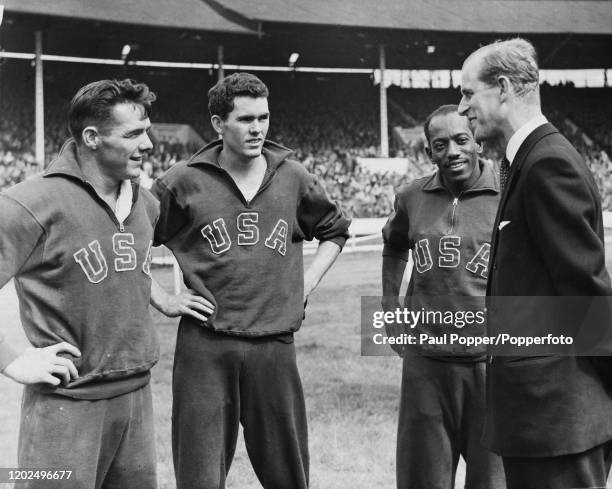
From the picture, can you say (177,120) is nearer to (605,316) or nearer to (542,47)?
(542,47)

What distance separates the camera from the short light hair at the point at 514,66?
265cm

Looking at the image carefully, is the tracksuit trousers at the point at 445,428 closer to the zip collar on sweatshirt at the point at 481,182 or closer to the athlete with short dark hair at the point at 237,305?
the athlete with short dark hair at the point at 237,305

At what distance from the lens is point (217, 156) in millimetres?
4016

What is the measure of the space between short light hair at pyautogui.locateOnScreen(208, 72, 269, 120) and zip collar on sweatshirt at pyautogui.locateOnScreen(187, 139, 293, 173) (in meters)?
0.17

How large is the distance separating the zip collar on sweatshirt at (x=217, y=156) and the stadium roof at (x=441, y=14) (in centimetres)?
2278

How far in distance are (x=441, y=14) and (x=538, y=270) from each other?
27016mm

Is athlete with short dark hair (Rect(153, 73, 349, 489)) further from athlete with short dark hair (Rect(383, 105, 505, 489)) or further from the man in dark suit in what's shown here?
the man in dark suit

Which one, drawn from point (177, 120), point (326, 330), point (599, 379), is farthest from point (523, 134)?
point (177, 120)

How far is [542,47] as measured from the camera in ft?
98.1

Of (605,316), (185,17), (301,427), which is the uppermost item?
(185,17)

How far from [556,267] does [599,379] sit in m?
0.40

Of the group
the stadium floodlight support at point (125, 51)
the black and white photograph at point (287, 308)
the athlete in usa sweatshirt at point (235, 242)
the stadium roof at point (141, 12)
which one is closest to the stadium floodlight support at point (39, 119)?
the stadium roof at point (141, 12)

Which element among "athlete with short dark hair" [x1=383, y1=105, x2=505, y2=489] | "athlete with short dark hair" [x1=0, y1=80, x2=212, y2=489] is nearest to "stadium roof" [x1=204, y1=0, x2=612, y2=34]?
"athlete with short dark hair" [x1=383, y1=105, x2=505, y2=489]

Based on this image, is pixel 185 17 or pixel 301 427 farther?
pixel 185 17
